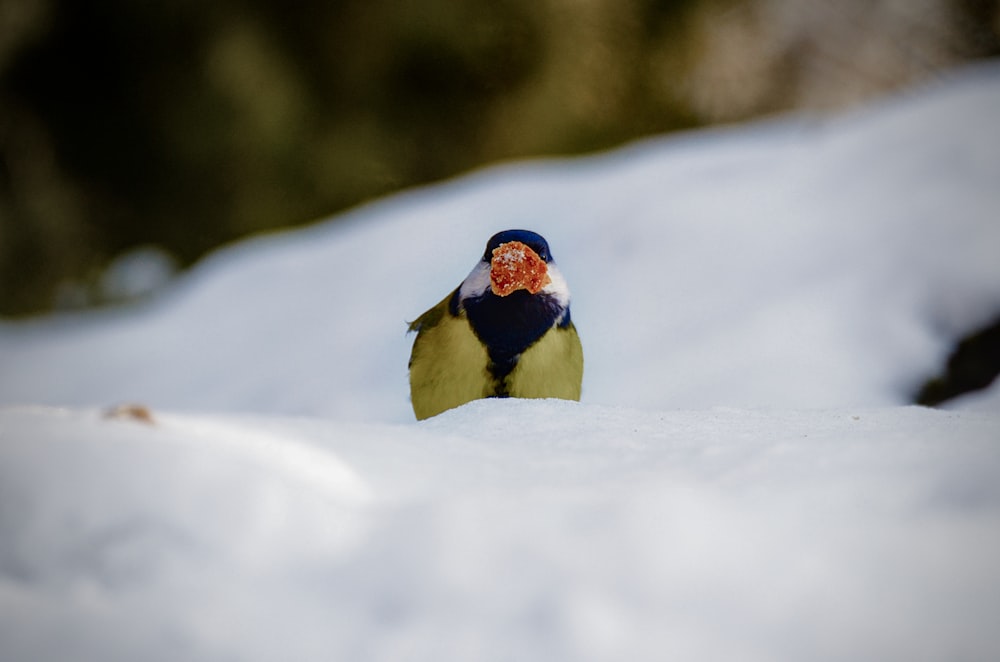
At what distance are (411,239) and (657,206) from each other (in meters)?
1.09

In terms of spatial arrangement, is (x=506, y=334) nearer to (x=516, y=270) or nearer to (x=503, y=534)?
(x=516, y=270)

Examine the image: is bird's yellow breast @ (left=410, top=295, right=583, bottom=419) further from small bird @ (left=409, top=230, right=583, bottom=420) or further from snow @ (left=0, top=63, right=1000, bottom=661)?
snow @ (left=0, top=63, right=1000, bottom=661)

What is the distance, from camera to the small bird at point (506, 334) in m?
1.81

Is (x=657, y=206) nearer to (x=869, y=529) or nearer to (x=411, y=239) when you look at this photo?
(x=411, y=239)

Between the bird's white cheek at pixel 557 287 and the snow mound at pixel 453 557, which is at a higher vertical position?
the bird's white cheek at pixel 557 287

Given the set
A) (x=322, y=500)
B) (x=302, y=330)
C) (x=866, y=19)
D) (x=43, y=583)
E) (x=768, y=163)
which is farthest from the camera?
(x=866, y=19)

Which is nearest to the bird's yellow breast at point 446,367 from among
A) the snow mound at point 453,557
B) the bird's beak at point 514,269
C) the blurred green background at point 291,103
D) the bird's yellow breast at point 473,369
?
the bird's yellow breast at point 473,369

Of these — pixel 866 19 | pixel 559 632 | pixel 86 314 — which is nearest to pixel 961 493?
pixel 559 632

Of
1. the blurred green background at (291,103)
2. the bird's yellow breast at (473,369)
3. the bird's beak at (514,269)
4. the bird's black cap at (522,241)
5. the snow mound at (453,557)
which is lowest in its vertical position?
the snow mound at (453,557)

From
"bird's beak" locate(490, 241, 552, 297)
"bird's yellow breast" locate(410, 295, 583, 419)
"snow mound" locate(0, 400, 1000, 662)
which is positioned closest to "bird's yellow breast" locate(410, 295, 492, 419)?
"bird's yellow breast" locate(410, 295, 583, 419)

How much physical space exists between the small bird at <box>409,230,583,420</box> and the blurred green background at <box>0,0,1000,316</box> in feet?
16.2

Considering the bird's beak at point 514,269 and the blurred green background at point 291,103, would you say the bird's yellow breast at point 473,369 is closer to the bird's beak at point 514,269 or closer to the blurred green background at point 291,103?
the bird's beak at point 514,269

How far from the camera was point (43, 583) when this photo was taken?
919 millimetres

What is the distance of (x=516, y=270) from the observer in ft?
5.85
